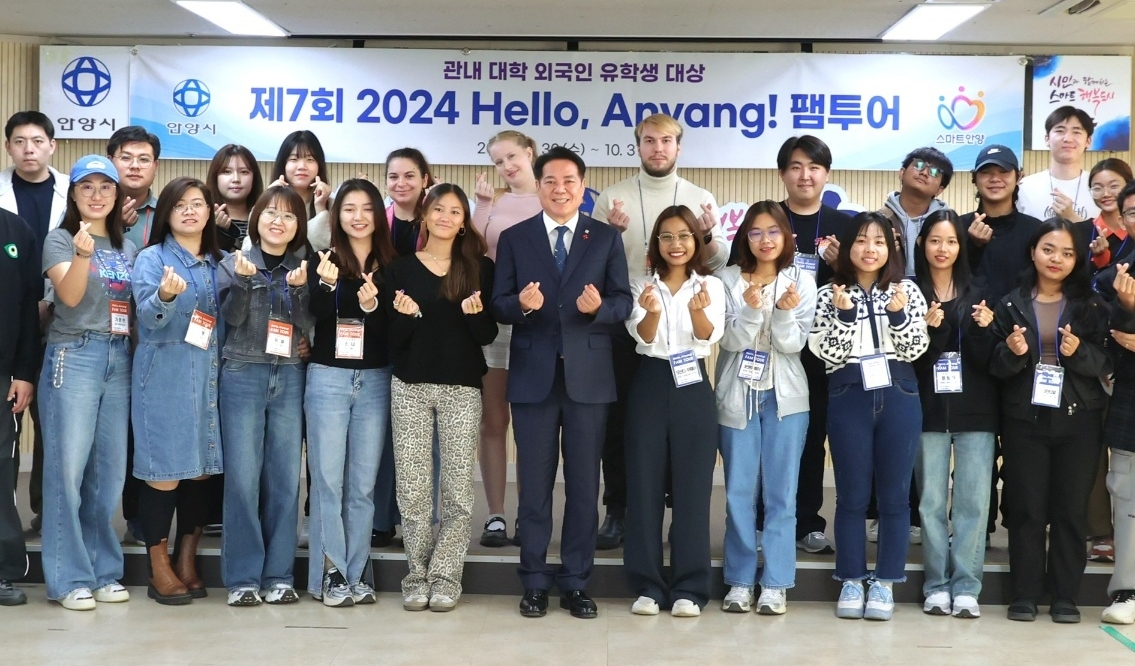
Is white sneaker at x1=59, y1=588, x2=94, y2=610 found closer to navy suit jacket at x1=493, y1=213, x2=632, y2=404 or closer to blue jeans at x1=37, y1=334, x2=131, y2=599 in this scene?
blue jeans at x1=37, y1=334, x2=131, y2=599

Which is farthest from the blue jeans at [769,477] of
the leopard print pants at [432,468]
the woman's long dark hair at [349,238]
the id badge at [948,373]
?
the woman's long dark hair at [349,238]

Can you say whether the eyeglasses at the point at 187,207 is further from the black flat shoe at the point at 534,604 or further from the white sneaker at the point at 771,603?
the white sneaker at the point at 771,603

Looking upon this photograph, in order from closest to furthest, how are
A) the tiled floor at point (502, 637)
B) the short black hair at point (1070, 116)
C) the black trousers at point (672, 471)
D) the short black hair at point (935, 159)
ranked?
the tiled floor at point (502, 637) → the black trousers at point (672, 471) → the short black hair at point (935, 159) → the short black hair at point (1070, 116)

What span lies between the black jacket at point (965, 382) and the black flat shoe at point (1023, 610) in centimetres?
65

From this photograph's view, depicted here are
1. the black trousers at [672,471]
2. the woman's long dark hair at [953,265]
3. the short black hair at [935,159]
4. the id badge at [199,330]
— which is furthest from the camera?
the short black hair at [935,159]

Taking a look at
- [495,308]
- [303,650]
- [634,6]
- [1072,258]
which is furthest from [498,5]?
[303,650]

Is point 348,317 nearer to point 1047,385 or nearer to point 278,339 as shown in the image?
point 278,339

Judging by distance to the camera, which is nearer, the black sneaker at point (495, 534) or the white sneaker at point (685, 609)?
the white sneaker at point (685, 609)

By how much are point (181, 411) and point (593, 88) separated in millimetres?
3512

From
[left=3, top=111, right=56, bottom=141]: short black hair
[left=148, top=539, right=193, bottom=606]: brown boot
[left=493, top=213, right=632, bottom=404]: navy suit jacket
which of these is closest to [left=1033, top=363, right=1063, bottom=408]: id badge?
[left=493, top=213, right=632, bottom=404]: navy suit jacket

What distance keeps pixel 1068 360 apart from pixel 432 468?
237 cm

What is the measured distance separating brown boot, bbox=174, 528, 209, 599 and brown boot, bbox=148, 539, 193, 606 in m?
0.07

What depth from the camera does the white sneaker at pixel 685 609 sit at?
3982 millimetres

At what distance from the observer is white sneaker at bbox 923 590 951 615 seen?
4.09 metres
